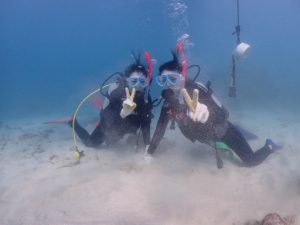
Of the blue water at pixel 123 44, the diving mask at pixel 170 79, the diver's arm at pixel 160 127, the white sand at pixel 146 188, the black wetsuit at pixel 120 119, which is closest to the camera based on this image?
the white sand at pixel 146 188


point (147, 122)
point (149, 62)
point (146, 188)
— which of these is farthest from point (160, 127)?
point (146, 188)

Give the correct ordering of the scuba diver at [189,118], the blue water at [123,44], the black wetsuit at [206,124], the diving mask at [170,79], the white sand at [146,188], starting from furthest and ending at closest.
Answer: the blue water at [123,44]
the black wetsuit at [206,124]
the scuba diver at [189,118]
the diving mask at [170,79]
the white sand at [146,188]

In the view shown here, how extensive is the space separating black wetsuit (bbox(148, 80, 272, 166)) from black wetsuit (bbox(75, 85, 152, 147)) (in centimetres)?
65

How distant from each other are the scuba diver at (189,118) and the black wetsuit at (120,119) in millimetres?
658

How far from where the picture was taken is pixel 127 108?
5594 millimetres

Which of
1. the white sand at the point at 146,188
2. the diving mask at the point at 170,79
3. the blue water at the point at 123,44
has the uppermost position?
the diving mask at the point at 170,79

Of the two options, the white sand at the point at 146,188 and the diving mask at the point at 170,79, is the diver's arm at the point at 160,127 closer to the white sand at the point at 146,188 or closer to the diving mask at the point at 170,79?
the white sand at the point at 146,188

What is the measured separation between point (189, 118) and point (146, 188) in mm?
1544

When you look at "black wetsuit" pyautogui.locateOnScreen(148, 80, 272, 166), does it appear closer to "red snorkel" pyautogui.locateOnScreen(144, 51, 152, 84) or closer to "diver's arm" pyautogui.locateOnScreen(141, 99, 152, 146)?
"diver's arm" pyautogui.locateOnScreen(141, 99, 152, 146)

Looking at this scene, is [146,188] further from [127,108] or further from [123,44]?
[123,44]

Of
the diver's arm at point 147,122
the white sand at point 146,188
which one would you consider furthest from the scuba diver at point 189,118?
the diver's arm at point 147,122

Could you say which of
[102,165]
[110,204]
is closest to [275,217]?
[110,204]

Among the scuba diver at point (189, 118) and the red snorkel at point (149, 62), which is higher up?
the red snorkel at point (149, 62)

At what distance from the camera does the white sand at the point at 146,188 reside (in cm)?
427
